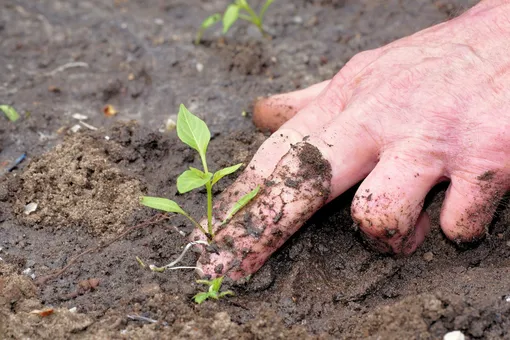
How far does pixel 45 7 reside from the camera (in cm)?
409

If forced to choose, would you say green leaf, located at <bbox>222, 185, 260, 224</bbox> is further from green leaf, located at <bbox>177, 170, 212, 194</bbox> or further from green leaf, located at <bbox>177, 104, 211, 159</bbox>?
green leaf, located at <bbox>177, 104, 211, 159</bbox>

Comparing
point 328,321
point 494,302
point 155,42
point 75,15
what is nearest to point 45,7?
point 75,15

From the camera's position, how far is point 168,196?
2.65m

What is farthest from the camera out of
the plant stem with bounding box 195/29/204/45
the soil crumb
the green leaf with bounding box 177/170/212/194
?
the plant stem with bounding box 195/29/204/45

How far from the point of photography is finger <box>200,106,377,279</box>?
2223 mm

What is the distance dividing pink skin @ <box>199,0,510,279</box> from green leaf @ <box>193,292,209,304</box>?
0.33 ft

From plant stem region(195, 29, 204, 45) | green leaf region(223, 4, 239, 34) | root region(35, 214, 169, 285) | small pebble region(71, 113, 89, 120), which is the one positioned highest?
green leaf region(223, 4, 239, 34)

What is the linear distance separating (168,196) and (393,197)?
97 cm

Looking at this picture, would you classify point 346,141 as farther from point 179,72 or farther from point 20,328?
point 179,72

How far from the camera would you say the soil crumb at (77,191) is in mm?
2500

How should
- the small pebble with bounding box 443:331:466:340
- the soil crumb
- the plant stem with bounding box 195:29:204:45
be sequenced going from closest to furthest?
the small pebble with bounding box 443:331:466:340 < the soil crumb < the plant stem with bounding box 195:29:204:45

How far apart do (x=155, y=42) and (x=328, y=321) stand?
7.40 ft

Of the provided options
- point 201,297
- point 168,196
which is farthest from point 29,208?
point 201,297

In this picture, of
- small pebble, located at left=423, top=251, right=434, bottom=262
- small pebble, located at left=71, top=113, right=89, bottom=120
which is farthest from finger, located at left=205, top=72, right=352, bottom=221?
small pebble, located at left=71, top=113, right=89, bottom=120
